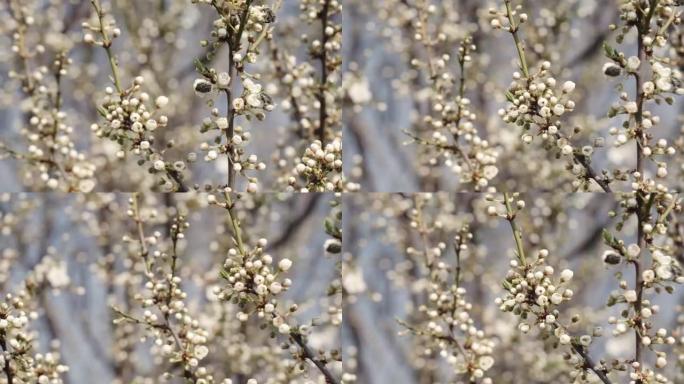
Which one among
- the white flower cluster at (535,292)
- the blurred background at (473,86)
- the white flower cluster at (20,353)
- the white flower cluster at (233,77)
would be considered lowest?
the white flower cluster at (535,292)

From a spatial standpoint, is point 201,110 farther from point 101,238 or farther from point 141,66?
point 101,238

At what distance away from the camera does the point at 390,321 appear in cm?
228

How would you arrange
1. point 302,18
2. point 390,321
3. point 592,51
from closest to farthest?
1. point 302,18
2. point 390,321
3. point 592,51

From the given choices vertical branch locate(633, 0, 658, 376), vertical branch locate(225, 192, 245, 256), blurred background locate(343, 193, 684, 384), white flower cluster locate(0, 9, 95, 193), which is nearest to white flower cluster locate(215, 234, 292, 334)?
vertical branch locate(225, 192, 245, 256)

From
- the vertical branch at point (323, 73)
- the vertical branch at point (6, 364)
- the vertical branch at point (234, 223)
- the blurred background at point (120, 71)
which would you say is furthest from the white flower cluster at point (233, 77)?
the blurred background at point (120, 71)

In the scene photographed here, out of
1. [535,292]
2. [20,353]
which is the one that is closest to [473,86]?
[535,292]

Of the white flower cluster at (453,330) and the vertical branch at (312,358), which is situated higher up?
the white flower cluster at (453,330)

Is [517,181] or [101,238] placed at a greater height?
[517,181]

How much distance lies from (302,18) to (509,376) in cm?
111

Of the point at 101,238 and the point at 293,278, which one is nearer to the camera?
the point at 293,278

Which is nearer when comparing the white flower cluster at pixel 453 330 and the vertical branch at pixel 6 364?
the vertical branch at pixel 6 364

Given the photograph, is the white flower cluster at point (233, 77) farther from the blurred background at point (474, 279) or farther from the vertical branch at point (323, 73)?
the blurred background at point (474, 279)

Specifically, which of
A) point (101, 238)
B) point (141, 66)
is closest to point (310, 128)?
point (101, 238)

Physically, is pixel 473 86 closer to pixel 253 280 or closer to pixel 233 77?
pixel 233 77
